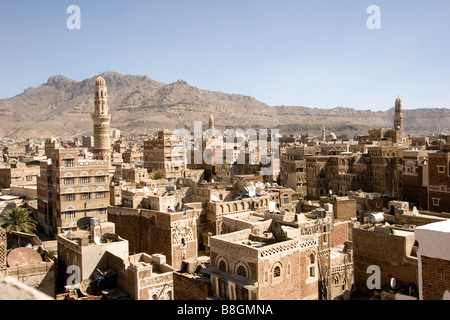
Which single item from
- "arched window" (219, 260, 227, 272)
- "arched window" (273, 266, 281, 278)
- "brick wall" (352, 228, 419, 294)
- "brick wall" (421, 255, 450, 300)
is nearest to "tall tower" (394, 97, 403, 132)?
"brick wall" (352, 228, 419, 294)

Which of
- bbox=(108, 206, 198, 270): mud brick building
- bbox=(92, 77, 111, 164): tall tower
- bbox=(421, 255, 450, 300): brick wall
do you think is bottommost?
bbox=(108, 206, 198, 270): mud brick building

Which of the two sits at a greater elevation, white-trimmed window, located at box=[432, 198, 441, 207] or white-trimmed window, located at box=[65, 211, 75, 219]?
white-trimmed window, located at box=[432, 198, 441, 207]

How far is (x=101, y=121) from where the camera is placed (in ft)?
172

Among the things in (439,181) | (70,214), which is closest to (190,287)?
(70,214)

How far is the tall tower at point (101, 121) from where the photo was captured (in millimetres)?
52000

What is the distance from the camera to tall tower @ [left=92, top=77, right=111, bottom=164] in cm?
5200

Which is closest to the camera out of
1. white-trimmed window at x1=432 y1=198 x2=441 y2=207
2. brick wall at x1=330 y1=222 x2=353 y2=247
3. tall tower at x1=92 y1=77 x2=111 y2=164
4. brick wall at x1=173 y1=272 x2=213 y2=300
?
brick wall at x1=173 y1=272 x2=213 y2=300

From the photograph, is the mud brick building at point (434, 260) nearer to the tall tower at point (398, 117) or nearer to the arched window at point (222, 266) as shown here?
the arched window at point (222, 266)

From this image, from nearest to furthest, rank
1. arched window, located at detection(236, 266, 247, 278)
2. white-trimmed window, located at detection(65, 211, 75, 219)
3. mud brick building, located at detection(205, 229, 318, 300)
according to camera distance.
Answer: mud brick building, located at detection(205, 229, 318, 300) < arched window, located at detection(236, 266, 247, 278) < white-trimmed window, located at detection(65, 211, 75, 219)

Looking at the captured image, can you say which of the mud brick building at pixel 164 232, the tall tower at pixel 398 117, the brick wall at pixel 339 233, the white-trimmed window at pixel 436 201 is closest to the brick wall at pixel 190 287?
Result: the mud brick building at pixel 164 232

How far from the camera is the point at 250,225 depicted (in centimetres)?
1794

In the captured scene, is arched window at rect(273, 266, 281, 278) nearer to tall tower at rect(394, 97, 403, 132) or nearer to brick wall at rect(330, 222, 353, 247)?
brick wall at rect(330, 222, 353, 247)
